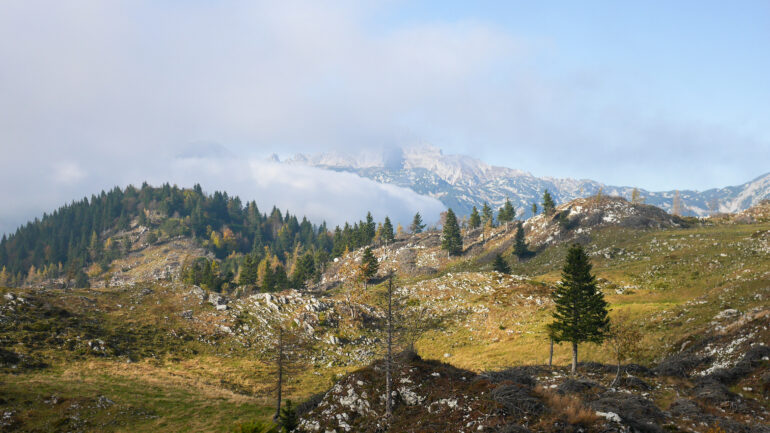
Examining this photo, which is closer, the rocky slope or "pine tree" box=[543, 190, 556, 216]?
the rocky slope

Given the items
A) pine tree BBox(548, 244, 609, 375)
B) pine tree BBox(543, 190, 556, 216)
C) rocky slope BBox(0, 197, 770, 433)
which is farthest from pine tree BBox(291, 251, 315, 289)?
pine tree BBox(543, 190, 556, 216)

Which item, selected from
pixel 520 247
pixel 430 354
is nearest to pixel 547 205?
pixel 520 247

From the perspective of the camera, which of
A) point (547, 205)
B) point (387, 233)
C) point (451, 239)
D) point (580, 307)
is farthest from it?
point (387, 233)

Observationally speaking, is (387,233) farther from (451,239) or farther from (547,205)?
(547,205)

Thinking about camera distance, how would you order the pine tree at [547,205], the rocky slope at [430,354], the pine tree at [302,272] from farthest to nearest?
the pine tree at [547,205], the pine tree at [302,272], the rocky slope at [430,354]

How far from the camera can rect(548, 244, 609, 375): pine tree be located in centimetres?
3525

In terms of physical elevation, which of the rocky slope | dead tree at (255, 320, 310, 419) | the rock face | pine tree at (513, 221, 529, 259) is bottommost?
→ dead tree at (255, 320, 310, 419)

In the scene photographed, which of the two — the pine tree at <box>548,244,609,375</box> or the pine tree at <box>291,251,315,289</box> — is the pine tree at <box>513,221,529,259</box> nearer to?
the pine tree at <box>291,251,315,289</box>

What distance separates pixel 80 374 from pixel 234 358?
65.0 feet

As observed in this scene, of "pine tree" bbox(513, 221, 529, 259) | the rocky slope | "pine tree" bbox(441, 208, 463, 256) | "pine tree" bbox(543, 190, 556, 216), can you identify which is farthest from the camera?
"pine tree" bbox(441, 208, 463, 256)

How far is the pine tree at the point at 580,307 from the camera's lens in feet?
116

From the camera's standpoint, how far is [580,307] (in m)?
36.3

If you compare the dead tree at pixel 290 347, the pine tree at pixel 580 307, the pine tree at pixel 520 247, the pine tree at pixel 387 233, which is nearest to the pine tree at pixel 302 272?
the pine tree at pixel 387 233

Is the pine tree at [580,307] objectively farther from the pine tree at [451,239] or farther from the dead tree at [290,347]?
the pine tree at [451,239]
